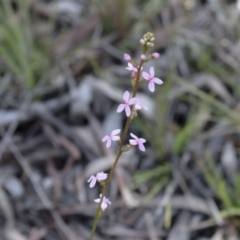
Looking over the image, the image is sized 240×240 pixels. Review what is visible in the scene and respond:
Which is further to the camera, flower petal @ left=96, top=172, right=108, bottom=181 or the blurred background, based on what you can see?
the blurred background

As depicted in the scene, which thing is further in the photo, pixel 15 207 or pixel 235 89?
pixel 235 89

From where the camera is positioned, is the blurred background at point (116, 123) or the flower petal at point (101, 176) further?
the blurred background at point (116, 123)

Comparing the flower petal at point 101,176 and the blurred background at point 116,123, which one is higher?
the blurred background at point 116,123

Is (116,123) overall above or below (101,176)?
above

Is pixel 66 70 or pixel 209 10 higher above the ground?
pixel 209 10

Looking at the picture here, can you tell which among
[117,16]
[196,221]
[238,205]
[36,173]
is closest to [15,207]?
[36,173]

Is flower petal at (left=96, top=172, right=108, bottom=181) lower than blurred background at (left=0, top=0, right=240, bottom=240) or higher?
lower

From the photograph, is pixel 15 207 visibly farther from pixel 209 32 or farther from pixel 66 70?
pixel 209 32

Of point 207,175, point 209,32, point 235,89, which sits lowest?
point 207,175
